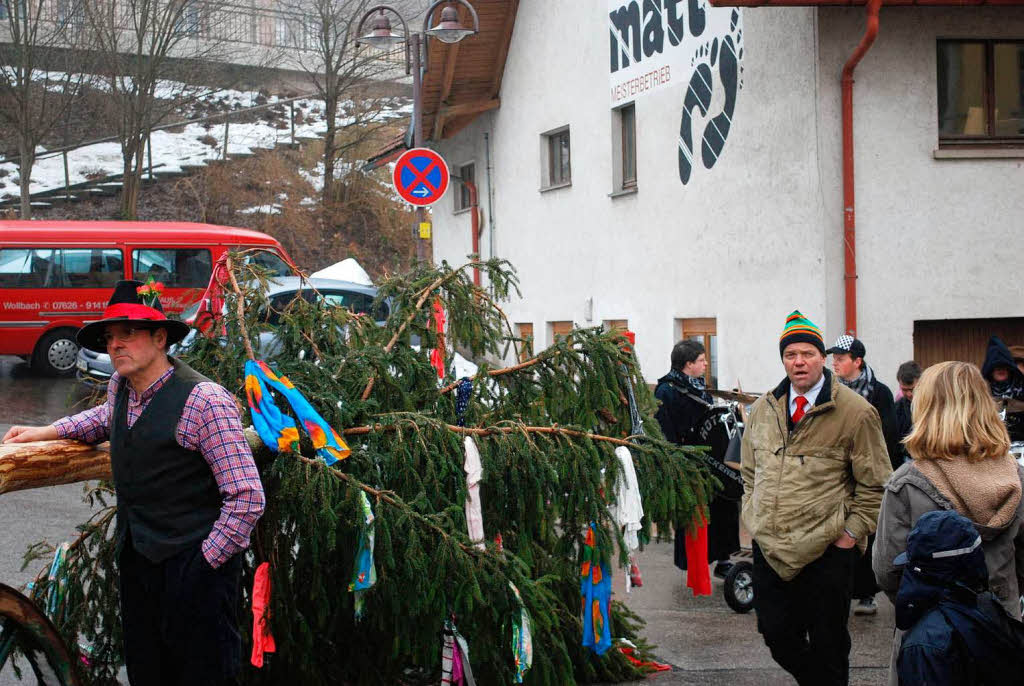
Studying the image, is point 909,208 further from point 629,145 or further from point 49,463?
point 49,463

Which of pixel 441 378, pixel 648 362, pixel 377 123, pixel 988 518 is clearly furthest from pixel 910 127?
pixel 377 123

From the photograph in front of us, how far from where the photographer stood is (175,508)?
13.0ft

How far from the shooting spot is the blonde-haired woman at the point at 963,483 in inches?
155

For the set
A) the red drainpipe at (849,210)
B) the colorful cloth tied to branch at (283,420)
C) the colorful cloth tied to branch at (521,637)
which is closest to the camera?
the colorful cloth tied to branch at (283,420)

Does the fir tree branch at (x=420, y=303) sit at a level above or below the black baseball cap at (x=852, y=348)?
above

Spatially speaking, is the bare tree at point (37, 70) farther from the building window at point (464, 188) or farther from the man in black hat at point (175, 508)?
the man in black hat at point (175, 508)

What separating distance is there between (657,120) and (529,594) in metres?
10.3

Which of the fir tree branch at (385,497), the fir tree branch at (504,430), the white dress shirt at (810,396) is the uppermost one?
the white dress shirt at (810,396)

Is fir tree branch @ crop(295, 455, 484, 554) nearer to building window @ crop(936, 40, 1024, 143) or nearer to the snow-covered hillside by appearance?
building window @ crop(936, 40, 1024, 143)

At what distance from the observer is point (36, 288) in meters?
20.0

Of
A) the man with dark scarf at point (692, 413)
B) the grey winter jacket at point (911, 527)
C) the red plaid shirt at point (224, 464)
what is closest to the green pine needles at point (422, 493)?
the red plaid shirt at point (224, 464)

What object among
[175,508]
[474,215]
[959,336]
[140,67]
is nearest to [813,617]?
[175,508]

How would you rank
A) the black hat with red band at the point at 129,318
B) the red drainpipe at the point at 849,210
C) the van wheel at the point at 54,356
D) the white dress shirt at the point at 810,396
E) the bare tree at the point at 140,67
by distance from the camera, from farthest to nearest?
the bare tree at the point at 140,67, the van wheel at the point at 54,356, the red drainpipe at the point at 849,210, the white dress shirt at the point at 810,396, the black hat with red band at the point at 129,318

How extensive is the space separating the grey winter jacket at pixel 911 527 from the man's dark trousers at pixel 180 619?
223cm
